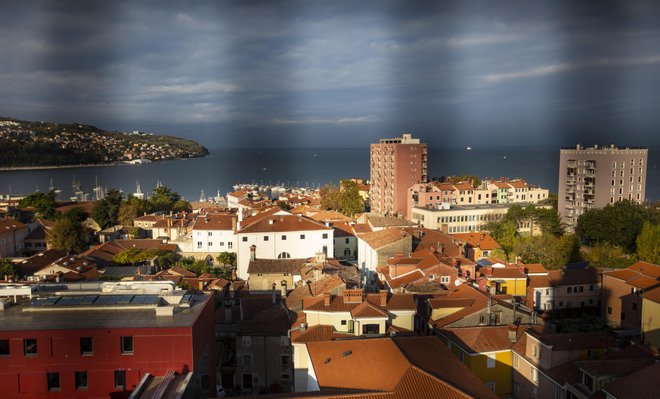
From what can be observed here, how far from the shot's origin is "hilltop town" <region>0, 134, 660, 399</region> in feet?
20.2

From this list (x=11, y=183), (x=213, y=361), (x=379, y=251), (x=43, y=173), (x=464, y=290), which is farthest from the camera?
(x=43, y=173)

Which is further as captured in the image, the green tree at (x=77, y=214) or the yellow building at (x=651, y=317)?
the green tree at (x=77, y=214)

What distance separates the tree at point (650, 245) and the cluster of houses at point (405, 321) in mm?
3661

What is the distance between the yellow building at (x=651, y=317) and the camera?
10.5 m

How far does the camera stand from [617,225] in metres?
19.2

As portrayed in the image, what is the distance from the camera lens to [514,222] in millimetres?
23422

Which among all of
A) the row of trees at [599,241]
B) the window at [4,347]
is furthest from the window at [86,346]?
the row of trees at [599,241]

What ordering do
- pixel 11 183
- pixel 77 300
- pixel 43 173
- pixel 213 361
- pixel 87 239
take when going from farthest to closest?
1. pixel 43 173
2. pixel 11 183
3. pixel 87 239
4. pixel 213 361
5. pixel 77 300

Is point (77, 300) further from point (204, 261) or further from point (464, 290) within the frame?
point (204, 261)

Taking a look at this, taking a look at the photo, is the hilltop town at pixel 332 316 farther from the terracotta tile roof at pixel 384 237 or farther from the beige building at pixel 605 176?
the beige building at pixel 605 176

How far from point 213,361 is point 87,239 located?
17.0m

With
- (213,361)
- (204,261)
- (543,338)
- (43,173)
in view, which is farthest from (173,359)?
(43,173)

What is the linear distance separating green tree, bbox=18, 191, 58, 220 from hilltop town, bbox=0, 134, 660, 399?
5863 mm

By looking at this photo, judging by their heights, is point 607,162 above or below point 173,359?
above
